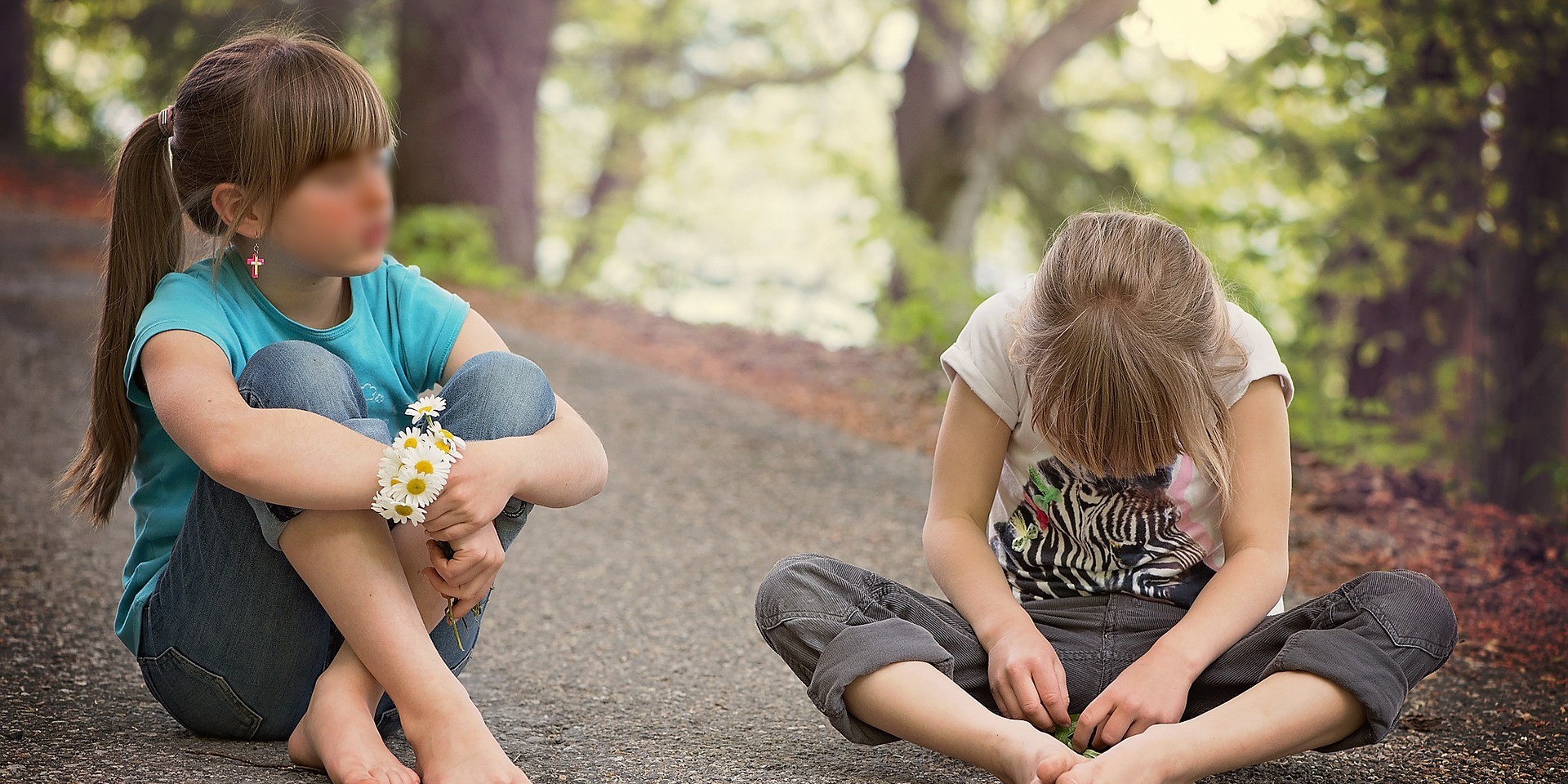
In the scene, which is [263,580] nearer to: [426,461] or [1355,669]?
[426,461]

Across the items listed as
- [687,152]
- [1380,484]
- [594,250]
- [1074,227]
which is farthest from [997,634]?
[687,152]

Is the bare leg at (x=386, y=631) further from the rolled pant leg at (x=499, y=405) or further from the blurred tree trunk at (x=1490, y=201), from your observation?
the blurred tree trunk at (x=1490, y=201)

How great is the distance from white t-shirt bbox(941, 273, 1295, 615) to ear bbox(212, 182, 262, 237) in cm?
110

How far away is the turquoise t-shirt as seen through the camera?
1.71 m

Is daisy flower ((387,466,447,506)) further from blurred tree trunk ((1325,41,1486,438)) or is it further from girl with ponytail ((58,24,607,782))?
blurred tree trunk ((1325,41,1486,438))

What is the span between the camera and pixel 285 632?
5.56 ft

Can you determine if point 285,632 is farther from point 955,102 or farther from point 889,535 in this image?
point 955,102

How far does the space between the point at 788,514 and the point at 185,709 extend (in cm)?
203

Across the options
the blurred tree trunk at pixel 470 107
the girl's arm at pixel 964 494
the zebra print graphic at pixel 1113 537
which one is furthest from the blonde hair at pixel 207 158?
the blurred tree trunk at pixel 470 107

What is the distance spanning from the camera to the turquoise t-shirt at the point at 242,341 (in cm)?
171

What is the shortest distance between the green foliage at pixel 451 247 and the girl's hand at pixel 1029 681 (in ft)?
20.3

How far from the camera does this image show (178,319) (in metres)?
1.65

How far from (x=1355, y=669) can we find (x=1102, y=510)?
0.44 m

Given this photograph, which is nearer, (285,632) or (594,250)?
(285,632)
